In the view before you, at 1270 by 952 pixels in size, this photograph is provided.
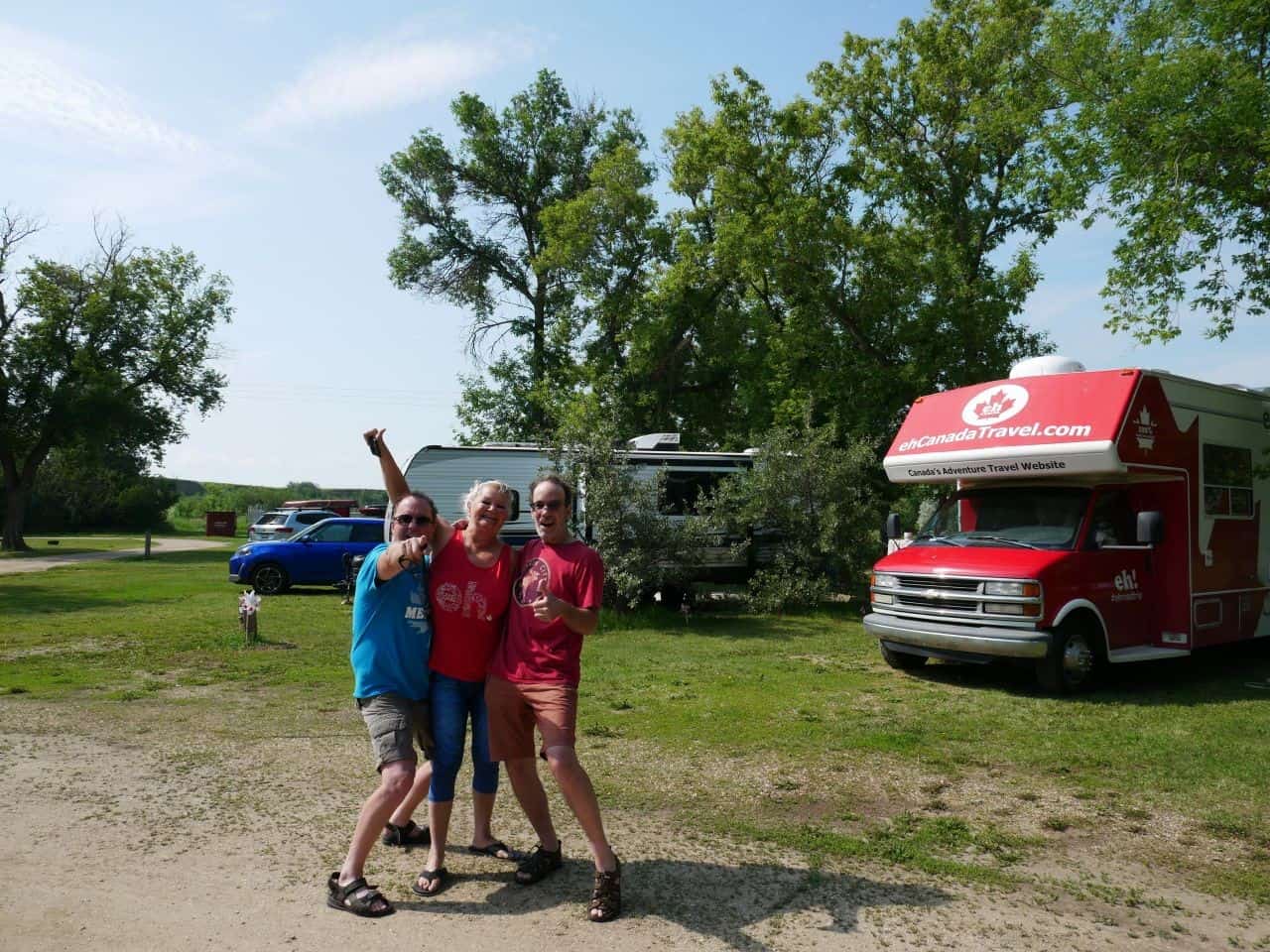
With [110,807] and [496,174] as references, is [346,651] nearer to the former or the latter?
[110,807]

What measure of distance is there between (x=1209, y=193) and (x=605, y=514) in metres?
9.42

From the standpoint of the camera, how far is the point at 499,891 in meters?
4.35

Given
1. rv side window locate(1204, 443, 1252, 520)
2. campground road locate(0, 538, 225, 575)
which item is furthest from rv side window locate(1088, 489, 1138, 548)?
campground road locate(0, 538, 225, 575)

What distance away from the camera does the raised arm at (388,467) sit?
14.9 feet

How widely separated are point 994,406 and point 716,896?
714 centimetres

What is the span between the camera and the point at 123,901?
411cm

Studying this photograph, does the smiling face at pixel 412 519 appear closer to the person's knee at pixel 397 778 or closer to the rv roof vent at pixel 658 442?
the person's knee at pixel 397 778

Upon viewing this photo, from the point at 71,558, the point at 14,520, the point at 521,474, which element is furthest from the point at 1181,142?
the point at 14,520

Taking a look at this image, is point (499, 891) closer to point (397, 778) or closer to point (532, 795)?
point (532, 795)

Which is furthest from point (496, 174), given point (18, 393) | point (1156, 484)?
point (1156, 484)

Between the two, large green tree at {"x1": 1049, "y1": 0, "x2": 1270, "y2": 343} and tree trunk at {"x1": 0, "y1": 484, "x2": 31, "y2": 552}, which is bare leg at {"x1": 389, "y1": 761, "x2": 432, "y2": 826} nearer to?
large green tree at {"x1": 1049, "y1": 0, "x2": 1270, "y2": 343}

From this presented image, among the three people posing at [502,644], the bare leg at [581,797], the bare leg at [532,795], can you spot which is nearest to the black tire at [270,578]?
the three people posing at [502,644]

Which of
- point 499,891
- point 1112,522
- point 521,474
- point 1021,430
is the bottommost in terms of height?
point 499,891

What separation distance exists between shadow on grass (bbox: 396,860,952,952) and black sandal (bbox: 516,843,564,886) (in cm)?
4
